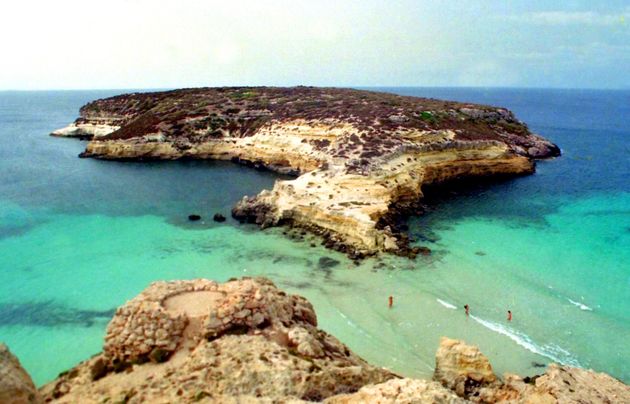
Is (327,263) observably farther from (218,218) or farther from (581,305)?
(581,305)

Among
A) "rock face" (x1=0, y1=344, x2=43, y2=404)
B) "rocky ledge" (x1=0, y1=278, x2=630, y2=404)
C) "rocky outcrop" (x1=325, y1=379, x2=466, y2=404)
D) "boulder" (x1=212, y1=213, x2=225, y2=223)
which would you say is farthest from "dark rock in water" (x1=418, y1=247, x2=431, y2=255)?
"rock face" (x1=0, y1=344, x2=43, y2=404)

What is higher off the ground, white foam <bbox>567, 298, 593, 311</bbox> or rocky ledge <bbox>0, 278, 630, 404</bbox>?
rocky ledge <bbox>0, 278, 630, 404</bbox>

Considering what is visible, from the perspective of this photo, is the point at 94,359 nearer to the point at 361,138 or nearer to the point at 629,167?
the point at 361,138

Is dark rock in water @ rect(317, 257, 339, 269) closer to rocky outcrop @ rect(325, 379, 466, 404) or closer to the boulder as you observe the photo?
the boulder

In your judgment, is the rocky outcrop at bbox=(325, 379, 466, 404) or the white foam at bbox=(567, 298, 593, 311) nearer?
the rocky outcrop at bbox=(325, 379, 466, 404)

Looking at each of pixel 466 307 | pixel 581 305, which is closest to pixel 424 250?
pixel 466 307

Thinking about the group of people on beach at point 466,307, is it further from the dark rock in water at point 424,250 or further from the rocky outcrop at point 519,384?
the rocky outcrop at point 519,384
